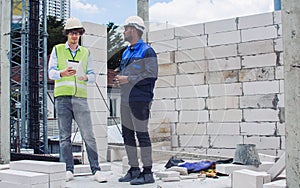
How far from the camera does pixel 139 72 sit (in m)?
3.26

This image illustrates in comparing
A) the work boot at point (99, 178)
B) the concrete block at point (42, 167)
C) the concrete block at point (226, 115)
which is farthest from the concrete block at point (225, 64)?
the concrete block at point (42, 167)

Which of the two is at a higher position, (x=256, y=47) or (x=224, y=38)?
(x=224, y=38)

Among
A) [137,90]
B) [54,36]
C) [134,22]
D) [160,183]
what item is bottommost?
[160,183]

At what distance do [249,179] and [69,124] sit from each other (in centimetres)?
174

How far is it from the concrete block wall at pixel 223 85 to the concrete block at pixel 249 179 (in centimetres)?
221

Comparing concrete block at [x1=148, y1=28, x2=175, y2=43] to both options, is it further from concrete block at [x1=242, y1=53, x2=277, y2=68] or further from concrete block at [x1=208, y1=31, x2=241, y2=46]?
concrete block at [x1=242, y1=53, x2=277, y2=68]

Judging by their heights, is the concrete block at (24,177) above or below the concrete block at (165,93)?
below

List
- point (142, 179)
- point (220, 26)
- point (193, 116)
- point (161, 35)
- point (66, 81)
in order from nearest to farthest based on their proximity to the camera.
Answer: point (142, 179) < point (66, 81) < point (220, 26) < point (193, 116) < point (161, 35)

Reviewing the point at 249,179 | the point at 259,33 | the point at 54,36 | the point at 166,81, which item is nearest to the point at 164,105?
the point at 166,81

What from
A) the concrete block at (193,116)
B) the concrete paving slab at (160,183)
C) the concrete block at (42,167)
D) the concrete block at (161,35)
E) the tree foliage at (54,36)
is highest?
the tree foliage at (54,36)

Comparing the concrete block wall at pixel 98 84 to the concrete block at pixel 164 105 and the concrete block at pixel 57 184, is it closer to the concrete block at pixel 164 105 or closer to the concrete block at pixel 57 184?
the concrete block at pixel 164 105

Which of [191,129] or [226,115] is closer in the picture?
[226,115]

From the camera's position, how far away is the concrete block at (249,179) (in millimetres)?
2588

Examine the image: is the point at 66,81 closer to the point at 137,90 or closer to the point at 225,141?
the point at 137,90
